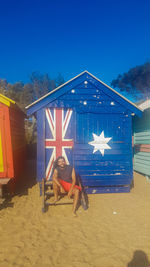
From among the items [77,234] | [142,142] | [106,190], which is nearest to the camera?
[77,234]

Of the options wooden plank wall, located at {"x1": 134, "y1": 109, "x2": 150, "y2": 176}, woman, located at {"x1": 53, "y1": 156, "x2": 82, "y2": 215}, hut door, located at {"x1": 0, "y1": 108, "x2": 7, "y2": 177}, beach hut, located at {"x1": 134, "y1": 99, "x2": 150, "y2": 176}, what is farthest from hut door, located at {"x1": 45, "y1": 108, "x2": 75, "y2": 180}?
wooden plank wall, located at {"x1": 134, "y1": 109, "x2": 150, "y2": 176}

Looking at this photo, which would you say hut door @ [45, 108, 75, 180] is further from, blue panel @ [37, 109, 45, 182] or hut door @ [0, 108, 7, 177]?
hut door @ [0, 108, 7, 177]

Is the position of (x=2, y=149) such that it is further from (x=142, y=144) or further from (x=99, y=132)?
(x=142, y=144)

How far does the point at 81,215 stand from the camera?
442 cm

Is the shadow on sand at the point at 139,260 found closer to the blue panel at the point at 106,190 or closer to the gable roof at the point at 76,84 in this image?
the blue panel at the point at 106,190

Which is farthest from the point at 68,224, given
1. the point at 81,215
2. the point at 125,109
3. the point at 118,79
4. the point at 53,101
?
the point at 118,79

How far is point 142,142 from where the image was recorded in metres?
7.76

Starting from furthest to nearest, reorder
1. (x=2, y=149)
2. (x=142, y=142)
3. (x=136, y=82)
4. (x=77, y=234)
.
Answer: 1. (x=136, y=82)
2. (x=142, y=142)
3. (x=2, y=149)
4. (x=77, y=234)

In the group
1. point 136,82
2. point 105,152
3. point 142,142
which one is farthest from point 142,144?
point 136,82

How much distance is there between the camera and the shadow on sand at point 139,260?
107 inches

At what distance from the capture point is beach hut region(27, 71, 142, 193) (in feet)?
18.3

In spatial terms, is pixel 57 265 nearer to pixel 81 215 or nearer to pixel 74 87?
pixel 81 215

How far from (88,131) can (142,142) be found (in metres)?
3.67

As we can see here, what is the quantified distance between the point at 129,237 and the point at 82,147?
3.04m
